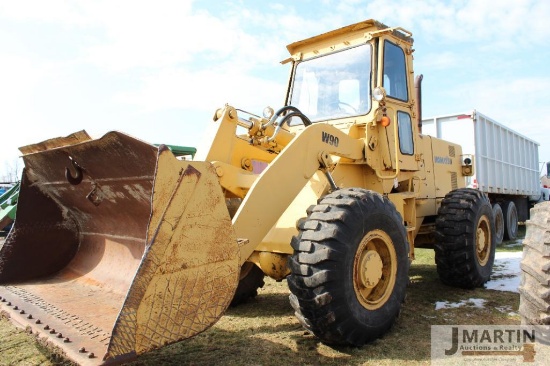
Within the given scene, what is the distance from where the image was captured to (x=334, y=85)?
5590 mm

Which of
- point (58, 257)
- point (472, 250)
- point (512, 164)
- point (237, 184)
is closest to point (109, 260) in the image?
point (58, 257)

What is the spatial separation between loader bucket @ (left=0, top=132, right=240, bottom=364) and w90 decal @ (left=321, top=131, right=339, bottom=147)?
1.50m

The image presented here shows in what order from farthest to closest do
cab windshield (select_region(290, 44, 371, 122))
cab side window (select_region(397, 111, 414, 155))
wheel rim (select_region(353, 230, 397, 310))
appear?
cab side window (select_region(397, 111, 414, 155)) → cab windshield (select_region(290, 44, 371, 122)) → wheel rim (select_region(353, 230, 397, 310))

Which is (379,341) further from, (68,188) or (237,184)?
(68,188)

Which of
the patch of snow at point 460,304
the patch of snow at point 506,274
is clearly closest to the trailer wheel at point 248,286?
the patch of snow at point 460,304

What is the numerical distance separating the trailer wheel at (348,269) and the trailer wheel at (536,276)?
3.32ft

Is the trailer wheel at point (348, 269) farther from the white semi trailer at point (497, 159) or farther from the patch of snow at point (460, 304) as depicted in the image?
the white semi trailer at point (497, 159)

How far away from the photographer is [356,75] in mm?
5395

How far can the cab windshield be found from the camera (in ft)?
17.5

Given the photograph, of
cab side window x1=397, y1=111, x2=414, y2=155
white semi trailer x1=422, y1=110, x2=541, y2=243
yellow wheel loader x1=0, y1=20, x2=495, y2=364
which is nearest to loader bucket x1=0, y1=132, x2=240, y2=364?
yellow wheel loader x1=0, y1=20, x2=495, y2=364

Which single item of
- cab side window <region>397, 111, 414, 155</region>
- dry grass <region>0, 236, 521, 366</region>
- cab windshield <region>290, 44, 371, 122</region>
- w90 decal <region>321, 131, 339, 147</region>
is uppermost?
cab windshield <region>290, 44, 371, 122</region>

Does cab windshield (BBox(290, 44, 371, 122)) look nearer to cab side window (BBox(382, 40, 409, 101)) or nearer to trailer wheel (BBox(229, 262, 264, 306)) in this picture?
cab side window (BBox(382, 40, 409, 101))

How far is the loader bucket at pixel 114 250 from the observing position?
2684 millimetres

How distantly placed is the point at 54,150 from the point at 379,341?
10.3 ft
